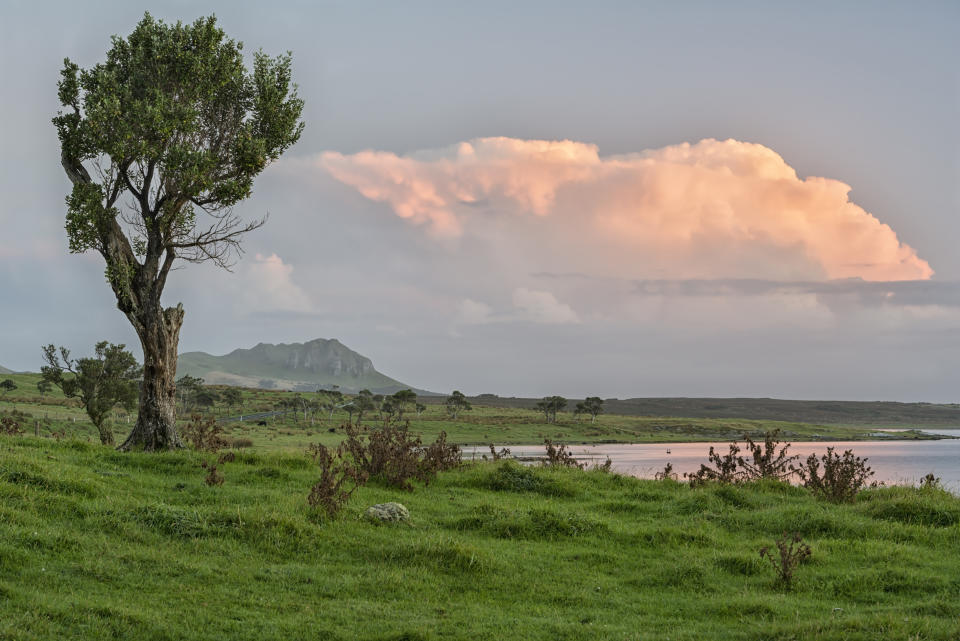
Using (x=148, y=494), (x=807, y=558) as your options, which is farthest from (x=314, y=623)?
(x=807, y=558)

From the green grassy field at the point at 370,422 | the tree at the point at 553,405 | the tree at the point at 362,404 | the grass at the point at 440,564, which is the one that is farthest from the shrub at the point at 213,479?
the tree at the point at 553,405

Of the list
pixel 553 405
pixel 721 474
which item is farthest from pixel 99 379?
pixel 553 405

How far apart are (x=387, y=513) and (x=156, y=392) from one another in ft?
41.1

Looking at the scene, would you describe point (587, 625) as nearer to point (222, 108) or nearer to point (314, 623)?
point (314, 623)

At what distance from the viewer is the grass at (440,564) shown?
10.0 m

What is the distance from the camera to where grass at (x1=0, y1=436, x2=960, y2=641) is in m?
10.0

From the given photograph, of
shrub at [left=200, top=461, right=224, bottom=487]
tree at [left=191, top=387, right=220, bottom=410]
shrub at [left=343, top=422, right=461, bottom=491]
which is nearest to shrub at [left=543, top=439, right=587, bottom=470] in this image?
shrub at [left=343, top=422, right=461, bottom=491]

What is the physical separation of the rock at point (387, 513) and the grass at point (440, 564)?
1.00 ft

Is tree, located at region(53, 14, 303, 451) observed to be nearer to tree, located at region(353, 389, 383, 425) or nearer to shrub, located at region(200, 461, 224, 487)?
shrub, located at region(200, 461, 224, 487)

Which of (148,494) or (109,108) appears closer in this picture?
(148,494)

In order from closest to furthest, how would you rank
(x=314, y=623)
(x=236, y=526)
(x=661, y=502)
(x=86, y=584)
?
1. (x=314, y=623)
2. (x=86, y=584)
3. (x=236, y=526)
4. (x=661, y=502)

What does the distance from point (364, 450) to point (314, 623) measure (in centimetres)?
1181

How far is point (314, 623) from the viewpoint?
1002 centimetres

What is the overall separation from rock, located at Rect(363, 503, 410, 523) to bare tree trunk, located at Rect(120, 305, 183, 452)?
11.0 m
